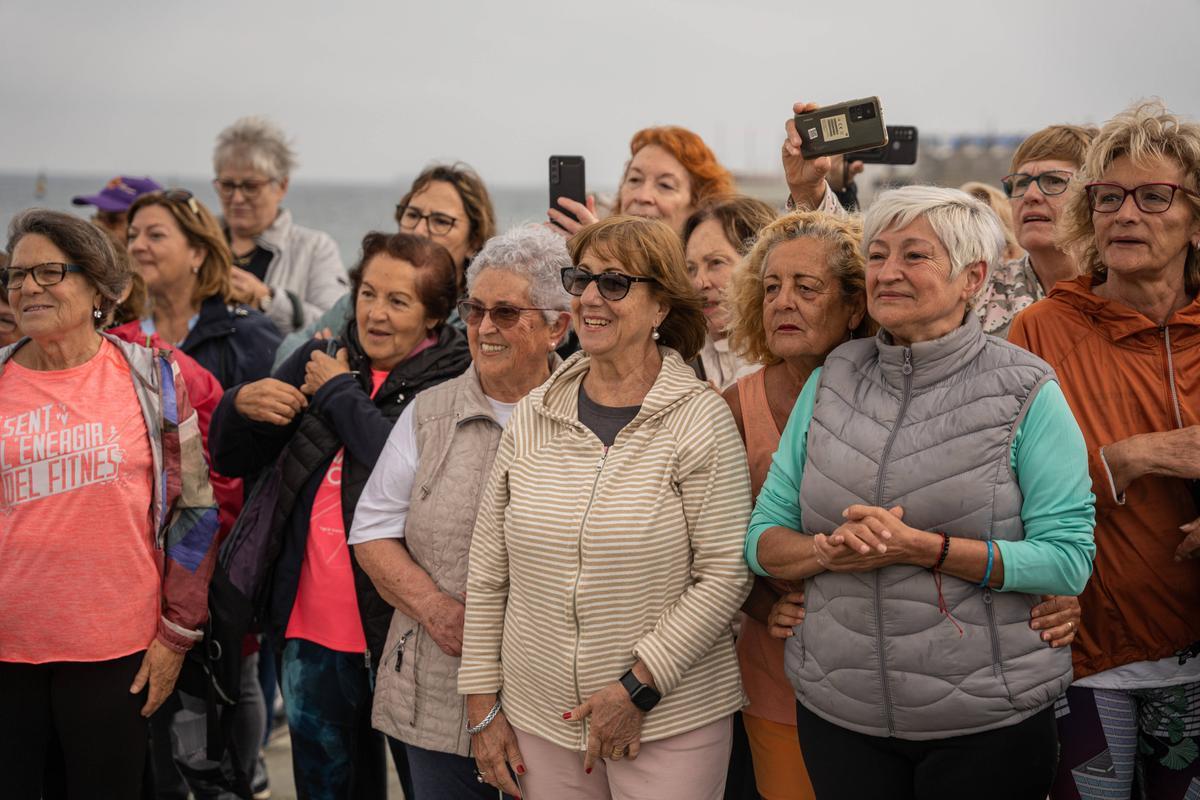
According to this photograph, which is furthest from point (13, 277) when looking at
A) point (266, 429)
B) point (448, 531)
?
point (448, 531)

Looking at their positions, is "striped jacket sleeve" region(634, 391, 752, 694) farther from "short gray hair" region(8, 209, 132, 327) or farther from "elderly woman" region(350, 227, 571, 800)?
"short gray hair" region(8, 209, 132, 327)

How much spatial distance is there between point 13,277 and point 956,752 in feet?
9.21

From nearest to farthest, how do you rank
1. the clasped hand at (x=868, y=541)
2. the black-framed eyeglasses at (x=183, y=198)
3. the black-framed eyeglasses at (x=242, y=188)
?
the clasped hand at (x=868, y=541) → the black-framed eyeglasses at (x=183, y=198) → the black-framed eyeglasses at (x=242, y=188)

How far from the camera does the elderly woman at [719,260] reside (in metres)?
3.38

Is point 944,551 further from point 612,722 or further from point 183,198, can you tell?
point 183,198

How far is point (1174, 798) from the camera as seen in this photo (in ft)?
7.93

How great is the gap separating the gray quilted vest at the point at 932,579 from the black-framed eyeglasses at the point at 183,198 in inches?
117

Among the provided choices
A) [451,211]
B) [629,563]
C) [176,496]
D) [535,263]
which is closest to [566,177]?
[451,211]

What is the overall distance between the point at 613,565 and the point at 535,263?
3.03ft

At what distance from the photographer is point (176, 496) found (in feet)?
10.2

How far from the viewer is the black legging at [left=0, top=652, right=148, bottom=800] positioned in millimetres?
2885

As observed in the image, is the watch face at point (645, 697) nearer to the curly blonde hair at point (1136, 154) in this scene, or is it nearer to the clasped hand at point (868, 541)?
the clasped hand at point (868, 541)

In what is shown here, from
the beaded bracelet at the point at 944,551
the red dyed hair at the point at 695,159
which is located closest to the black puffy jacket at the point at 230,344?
the red dyed hair at the point at 695,159

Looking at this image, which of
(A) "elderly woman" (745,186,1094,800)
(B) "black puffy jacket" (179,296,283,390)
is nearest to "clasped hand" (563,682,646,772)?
→ (A) "elderly woman" (745,186,1094,800)
